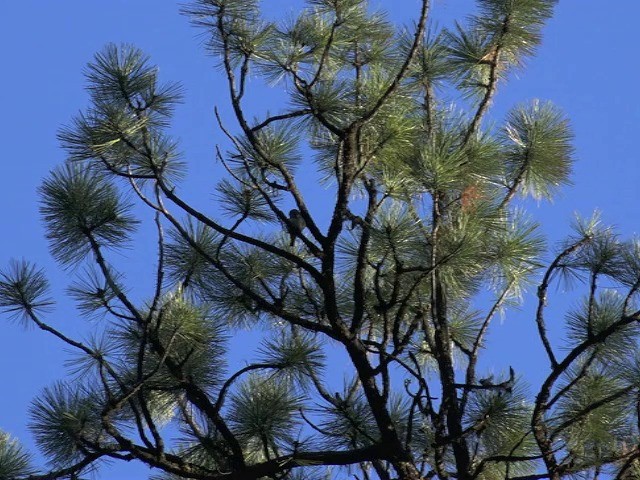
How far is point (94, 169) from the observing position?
8.73 ft

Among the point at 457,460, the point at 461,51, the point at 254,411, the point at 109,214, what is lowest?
the point at 457,460

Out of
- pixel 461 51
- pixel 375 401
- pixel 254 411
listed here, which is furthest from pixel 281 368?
pixel 461 51

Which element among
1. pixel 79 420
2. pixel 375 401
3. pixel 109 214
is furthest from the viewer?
pixel 109 214

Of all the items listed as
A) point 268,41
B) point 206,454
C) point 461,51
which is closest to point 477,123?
point 461,51

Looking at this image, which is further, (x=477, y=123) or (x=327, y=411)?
(x=477, y=123)

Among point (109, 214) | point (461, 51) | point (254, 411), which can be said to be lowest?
point (254, 411)

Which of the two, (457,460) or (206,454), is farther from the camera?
(206,454)

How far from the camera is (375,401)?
236cm

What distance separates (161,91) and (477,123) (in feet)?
2.14

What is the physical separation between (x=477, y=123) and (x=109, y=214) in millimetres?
772

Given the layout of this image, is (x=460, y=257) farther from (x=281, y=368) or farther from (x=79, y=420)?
(x=79, y=420)

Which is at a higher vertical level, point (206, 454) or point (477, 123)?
point (477, 123)

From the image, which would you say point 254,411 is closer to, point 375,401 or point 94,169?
point 375,401

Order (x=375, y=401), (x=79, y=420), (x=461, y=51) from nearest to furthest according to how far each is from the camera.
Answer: (x=375, y=401) → (x=79, y=420) → (x=461, y=51)
